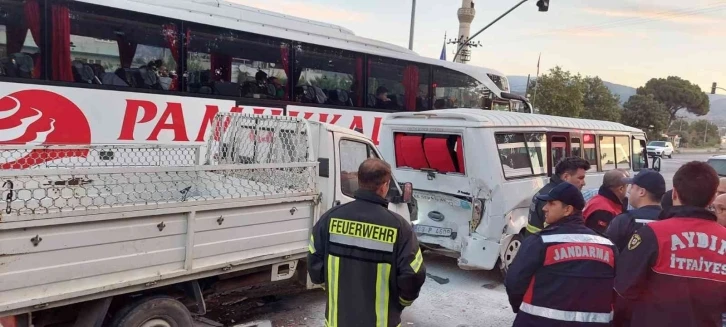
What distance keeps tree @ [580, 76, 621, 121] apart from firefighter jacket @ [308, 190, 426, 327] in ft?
138

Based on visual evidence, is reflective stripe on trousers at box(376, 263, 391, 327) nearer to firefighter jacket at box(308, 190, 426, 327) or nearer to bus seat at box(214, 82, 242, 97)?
firefighter jacket at box(308, 190, 426, 327)

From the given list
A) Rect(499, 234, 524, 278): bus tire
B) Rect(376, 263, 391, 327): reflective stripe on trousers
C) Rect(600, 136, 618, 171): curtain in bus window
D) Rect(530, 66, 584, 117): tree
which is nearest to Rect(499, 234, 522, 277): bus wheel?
Rect(499, 234, 524, 278): bus tire

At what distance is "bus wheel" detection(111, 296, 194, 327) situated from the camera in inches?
141

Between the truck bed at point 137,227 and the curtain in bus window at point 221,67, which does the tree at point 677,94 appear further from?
the truck bed at point 137,227

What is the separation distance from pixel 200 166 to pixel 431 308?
3.04 metres

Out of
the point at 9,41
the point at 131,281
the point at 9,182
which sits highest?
the point at 9,41

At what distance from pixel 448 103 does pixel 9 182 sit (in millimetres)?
11110

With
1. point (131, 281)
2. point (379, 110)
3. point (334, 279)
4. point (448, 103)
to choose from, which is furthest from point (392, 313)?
point (448, 103)

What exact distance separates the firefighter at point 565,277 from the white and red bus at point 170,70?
6848 millimetres

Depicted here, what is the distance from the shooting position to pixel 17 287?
9.95 ft

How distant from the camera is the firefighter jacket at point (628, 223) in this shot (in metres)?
3.29

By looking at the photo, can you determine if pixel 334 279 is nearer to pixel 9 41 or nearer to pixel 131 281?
pixel 131 281

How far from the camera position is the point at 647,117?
50.6 meters

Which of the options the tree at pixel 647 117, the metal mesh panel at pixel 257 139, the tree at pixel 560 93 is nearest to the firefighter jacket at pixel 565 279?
the metal mesh panel at pixel 257 139
